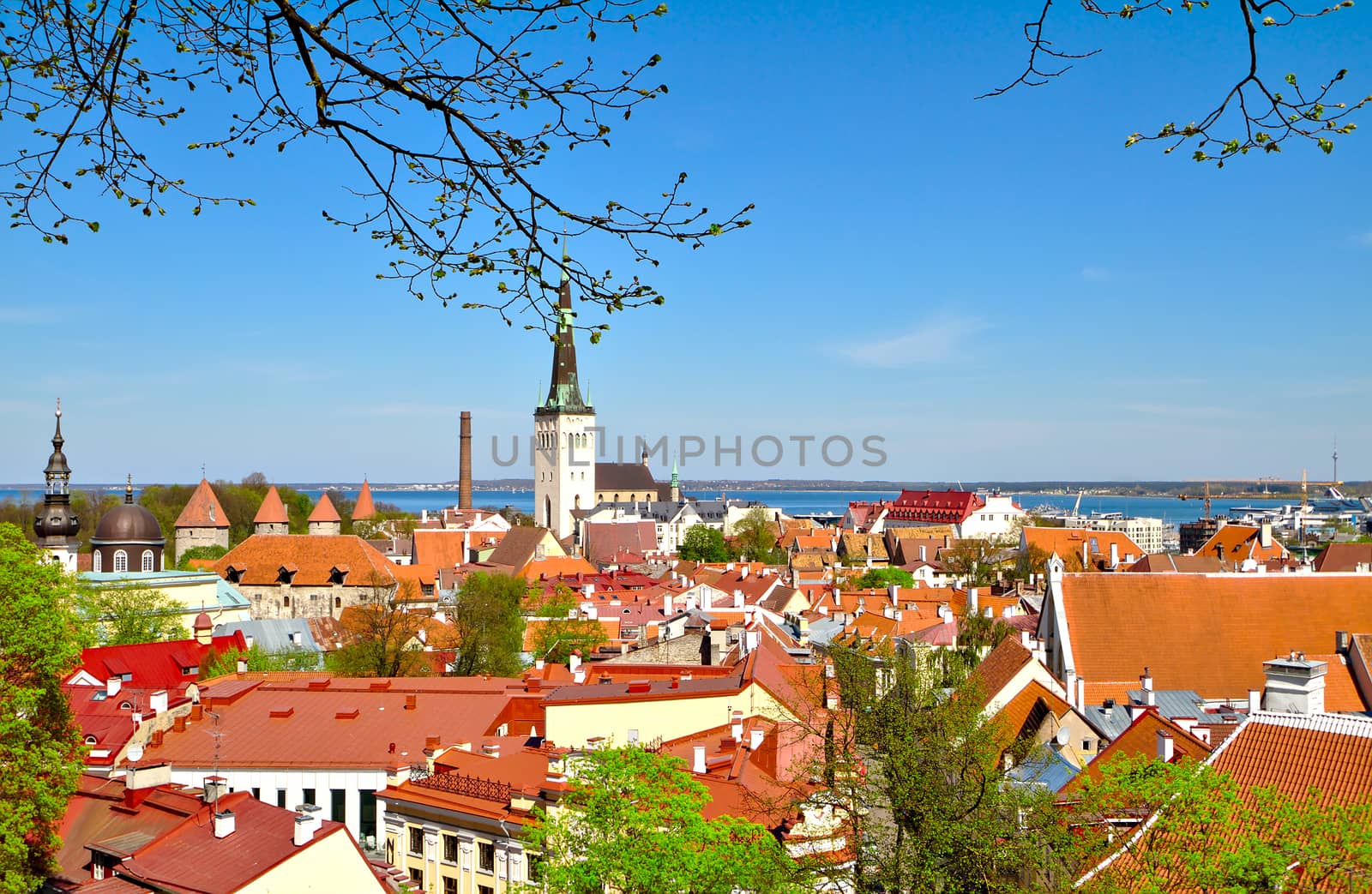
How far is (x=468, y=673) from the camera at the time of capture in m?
39.2

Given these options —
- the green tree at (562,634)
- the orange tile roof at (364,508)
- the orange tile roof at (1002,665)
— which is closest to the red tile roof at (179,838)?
the orange tile roof at (1002,665)

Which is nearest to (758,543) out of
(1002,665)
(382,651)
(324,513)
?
(324,513)

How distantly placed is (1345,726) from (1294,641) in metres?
16.2

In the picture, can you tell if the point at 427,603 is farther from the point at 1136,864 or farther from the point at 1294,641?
the point at 1136,864

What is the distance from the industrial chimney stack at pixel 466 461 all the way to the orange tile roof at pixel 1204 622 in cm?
10886

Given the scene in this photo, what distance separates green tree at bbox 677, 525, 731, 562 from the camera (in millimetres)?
89125

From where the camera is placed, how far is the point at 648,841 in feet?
43.8

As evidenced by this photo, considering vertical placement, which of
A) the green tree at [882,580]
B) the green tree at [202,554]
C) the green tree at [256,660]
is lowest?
the green tree at [256,660]

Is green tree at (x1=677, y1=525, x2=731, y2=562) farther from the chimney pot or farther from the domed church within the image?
the chimney pot

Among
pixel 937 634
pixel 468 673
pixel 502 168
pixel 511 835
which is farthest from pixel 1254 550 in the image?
pixel 502 168

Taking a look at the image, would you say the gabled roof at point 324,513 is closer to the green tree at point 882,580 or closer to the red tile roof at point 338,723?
the green tree at point 882,580

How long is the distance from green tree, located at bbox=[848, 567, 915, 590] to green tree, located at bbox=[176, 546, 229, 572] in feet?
125

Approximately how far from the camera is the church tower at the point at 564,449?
116 m

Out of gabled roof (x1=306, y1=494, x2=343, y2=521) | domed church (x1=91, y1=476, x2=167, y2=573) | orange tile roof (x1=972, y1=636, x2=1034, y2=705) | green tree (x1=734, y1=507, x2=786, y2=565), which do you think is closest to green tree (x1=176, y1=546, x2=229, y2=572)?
gabled roof (x1=306, y1=494, x2=343, y2=521)
